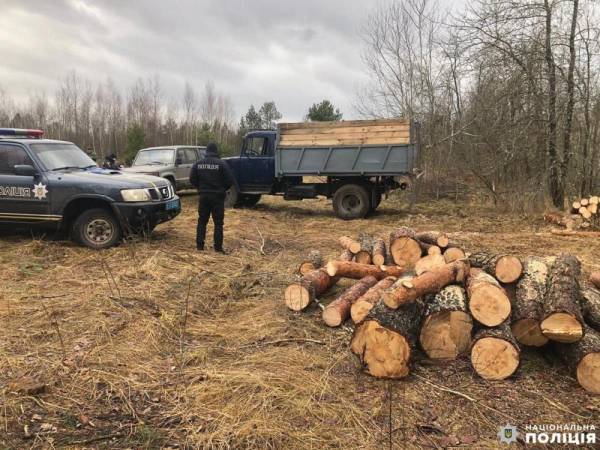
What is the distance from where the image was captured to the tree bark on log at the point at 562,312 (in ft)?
10.8

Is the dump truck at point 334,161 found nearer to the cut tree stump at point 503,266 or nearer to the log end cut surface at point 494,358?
the cut tree stump at point 503,266

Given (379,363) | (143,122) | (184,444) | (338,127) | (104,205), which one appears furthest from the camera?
(143,122)

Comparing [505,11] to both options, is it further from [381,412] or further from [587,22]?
[381,412]

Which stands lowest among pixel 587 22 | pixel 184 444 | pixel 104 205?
pixel 184 444

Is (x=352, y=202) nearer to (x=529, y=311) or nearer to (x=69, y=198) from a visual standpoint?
(x=69, y=198)

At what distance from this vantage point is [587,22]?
484 inches

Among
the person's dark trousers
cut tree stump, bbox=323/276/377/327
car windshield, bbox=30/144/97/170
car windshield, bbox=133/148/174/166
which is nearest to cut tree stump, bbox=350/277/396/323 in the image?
cut tree stump, bbox=323/276/377/327

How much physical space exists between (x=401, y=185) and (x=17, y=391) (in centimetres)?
1030

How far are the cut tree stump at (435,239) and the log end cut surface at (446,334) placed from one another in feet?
Answer: 6.04

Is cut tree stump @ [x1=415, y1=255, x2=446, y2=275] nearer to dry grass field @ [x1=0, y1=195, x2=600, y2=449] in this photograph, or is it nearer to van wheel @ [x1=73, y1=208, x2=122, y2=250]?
Answer: dry grass field @ [x1=0, y1=195, x2=600, y2=449]

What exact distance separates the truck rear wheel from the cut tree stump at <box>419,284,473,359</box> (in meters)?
8.39

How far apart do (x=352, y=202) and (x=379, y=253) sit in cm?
676

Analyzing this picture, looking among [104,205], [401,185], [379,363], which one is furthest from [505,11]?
[379,363]

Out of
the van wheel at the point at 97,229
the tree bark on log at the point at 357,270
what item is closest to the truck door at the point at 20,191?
the van wheel at the point at 97,229
